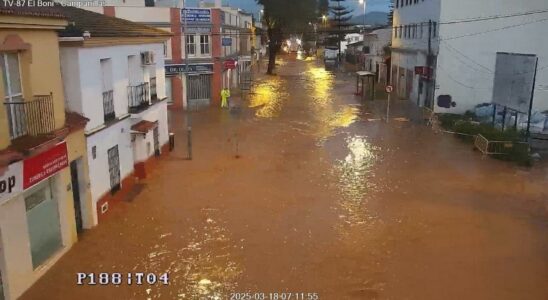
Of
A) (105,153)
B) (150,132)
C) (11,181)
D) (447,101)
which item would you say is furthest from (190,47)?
(11,181)

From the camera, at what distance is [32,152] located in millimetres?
10031

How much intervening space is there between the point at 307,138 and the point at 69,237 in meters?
15.9

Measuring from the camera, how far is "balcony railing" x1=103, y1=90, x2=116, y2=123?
15.5 m

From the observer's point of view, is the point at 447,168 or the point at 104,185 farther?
the point at 447,168

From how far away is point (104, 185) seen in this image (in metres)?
15.2

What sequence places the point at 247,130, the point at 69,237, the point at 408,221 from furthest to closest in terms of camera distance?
the point at 247,130
the point at 408,221
the point at 69,237

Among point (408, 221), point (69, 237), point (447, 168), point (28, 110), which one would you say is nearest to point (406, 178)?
point (447, 168)

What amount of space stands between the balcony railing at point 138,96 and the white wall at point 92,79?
0.38 meters

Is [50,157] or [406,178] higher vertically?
[50,157]

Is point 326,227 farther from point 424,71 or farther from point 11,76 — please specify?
point 424,71

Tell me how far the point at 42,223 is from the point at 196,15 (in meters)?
27.6

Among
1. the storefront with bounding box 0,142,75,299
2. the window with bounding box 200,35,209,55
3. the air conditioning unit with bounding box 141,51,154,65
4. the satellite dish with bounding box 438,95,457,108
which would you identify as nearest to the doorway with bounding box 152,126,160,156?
the air conditioning unit with bounding box 141,51,154,65

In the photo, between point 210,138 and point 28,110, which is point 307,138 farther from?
point 28,110

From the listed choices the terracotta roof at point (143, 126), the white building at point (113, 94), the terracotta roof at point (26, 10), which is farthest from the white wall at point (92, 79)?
the terracotta roof at point (26, 10)
